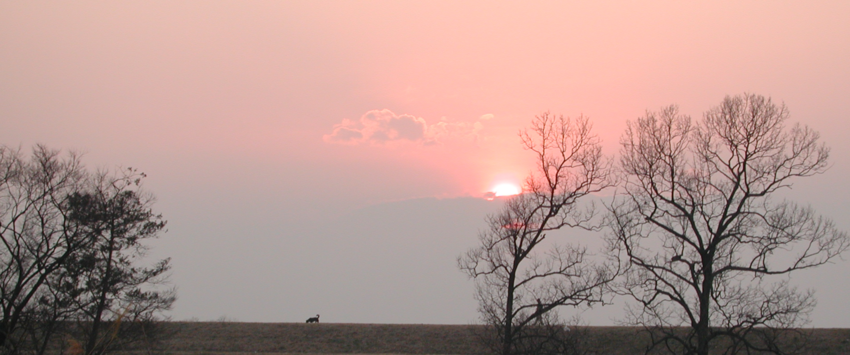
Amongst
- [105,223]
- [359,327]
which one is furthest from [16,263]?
[359,327]

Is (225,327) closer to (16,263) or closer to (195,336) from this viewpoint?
(195,336)

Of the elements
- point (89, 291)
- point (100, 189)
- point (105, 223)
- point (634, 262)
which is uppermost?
point (100, 189)

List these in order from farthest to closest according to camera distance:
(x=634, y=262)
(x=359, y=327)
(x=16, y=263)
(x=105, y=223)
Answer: (x=359, y=327) < (x=105, y=223) < (x=16, y=263) < (x=634, y=262)

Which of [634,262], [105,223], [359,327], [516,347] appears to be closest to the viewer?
[516,347]

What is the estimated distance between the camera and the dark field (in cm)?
3431

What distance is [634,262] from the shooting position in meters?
22.9

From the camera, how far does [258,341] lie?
37031 millimetres

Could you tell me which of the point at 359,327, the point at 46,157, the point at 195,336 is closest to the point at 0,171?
the point at 46,157

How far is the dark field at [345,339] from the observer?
34312 millimetres

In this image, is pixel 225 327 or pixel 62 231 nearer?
pixel 62 231

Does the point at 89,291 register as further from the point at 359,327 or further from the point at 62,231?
the point at 359,327

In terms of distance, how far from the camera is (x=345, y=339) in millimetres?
37812

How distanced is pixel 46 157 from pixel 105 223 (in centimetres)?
442

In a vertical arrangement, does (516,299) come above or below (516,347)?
above
